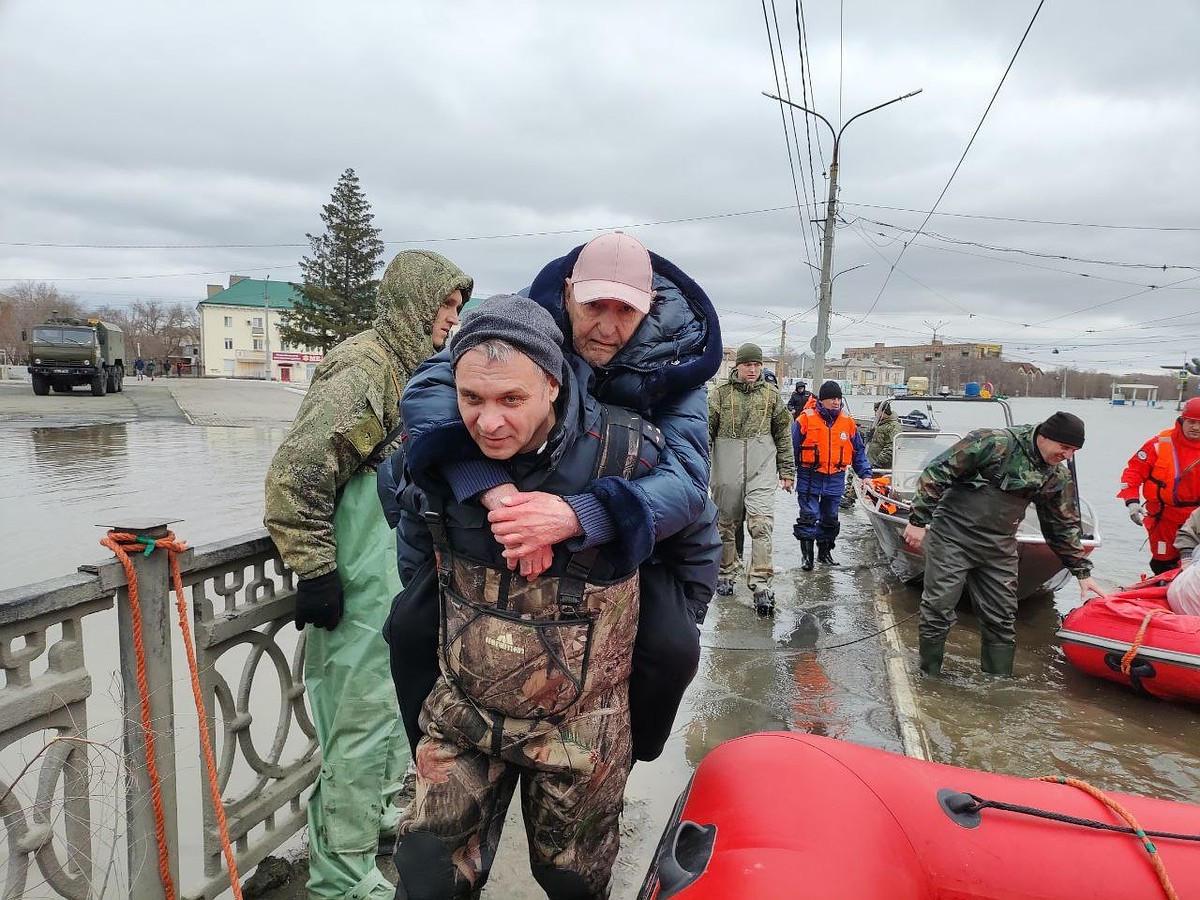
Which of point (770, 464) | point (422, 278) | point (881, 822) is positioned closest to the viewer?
point (881, 822)

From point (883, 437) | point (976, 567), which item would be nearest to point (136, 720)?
point (976, 567)

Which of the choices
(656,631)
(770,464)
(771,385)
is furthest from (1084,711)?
(656,631)

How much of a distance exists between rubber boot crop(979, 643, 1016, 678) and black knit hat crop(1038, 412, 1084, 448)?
1460mm

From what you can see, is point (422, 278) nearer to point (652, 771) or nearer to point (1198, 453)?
point (652, 771)

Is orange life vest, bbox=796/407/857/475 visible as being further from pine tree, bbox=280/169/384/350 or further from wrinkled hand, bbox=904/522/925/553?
pine tree, bbox=280/169/384/350

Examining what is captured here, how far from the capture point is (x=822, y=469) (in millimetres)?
7691

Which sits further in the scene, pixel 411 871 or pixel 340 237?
pixel 340 237

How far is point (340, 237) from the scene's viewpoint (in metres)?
34.3

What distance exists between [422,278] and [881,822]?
211cm

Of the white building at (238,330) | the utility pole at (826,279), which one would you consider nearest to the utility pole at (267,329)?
the white building at (238,330)

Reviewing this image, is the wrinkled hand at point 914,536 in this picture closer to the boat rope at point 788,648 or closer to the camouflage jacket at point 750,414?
the boat rope at point 788,648

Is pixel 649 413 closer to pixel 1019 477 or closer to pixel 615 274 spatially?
pixel 615 274

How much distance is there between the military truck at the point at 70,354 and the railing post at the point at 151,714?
31.8 m

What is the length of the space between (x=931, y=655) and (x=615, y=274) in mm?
4126
